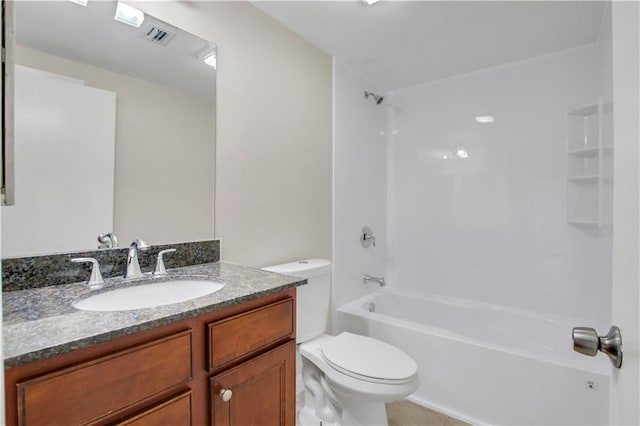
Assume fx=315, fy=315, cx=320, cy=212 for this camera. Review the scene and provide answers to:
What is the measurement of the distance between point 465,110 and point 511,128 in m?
0.39

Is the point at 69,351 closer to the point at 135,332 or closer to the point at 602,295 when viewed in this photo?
the point at 135,332

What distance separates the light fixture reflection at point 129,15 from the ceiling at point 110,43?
1 centimetres

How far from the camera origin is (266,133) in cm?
183

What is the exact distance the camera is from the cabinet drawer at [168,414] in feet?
2.44

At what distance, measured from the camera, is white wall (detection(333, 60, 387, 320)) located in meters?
2.38

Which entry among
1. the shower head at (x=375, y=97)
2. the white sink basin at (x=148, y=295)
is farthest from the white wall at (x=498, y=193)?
the white sink basin at (x=148, y=295)

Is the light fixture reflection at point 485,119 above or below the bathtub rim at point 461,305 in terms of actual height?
above

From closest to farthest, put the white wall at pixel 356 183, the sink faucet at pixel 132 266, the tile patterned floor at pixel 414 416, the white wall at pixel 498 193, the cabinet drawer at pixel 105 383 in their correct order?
the cabinet drawer at pixel 105 383, the sink faucet at pixel 132 266, the tile patterned floor at pixel 414 416, the white wall at pixel 498 193, the white wall at pixel 356 183

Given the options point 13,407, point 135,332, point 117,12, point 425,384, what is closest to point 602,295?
point 425,384

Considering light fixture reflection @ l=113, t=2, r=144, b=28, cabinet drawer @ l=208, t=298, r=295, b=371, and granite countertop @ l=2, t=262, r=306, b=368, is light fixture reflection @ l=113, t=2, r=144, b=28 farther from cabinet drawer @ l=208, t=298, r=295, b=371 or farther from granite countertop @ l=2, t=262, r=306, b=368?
cabinet drawer @ l=208, t=298, r=295, b=371

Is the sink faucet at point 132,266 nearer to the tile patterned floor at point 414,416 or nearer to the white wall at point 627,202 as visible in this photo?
the white wall at point 627,202

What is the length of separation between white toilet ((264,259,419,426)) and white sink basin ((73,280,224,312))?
0.58 meters

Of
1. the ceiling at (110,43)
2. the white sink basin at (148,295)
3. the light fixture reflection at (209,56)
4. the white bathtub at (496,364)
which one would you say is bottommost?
the white bathtub at (496,364)

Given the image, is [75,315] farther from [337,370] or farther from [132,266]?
[337,370]
